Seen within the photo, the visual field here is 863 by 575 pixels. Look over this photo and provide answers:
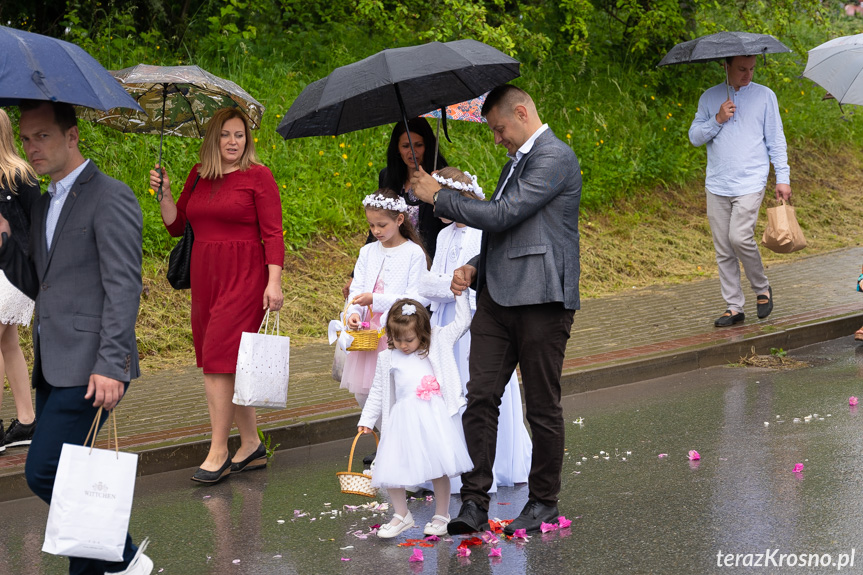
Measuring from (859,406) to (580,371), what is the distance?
2.24 meters

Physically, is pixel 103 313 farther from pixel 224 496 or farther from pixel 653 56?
pixel 653 56

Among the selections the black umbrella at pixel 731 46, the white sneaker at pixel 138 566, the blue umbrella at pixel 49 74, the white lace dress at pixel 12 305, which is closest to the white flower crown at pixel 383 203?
the blue umbrella at pixel 49 74

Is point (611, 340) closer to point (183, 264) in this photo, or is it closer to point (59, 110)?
point (183, 264)

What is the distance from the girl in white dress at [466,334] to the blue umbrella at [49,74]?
2209 mm

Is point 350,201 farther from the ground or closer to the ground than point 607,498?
farther from the ground

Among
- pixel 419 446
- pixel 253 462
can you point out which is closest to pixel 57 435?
pixel 419 446

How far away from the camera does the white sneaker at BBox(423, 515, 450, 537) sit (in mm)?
5152

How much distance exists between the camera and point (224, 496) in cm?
615

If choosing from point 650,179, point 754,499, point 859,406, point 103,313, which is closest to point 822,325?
point 859,406

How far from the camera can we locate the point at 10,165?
233 inches

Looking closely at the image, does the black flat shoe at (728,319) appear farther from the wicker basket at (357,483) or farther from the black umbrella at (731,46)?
the wicker basket at (357,483)

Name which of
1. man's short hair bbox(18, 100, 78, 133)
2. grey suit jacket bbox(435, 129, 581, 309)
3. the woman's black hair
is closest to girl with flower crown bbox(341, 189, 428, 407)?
the woman's black hair

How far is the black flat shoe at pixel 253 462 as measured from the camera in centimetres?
668

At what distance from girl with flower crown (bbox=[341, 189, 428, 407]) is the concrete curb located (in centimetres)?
114
